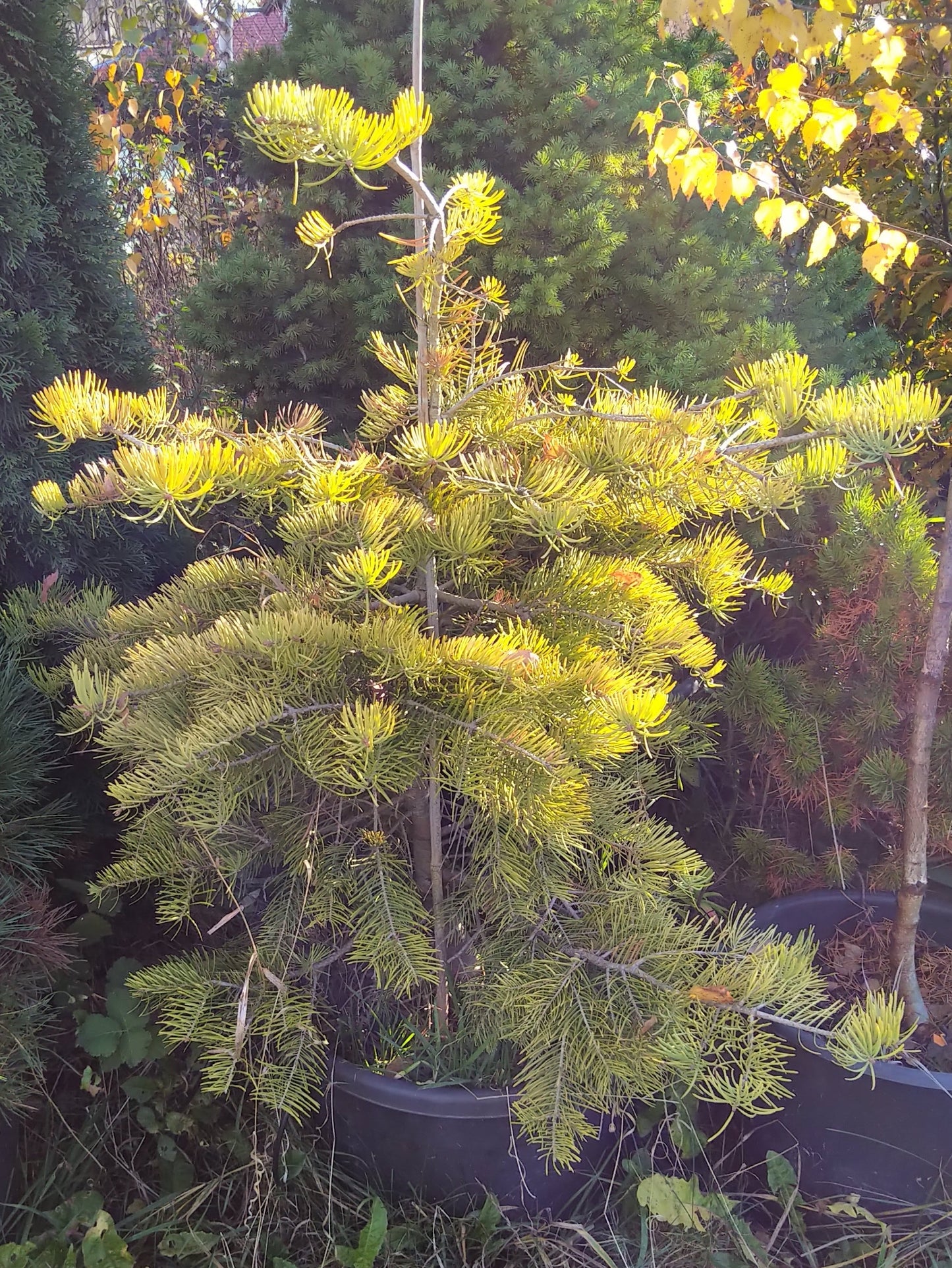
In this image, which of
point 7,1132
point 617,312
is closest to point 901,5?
point 617,312

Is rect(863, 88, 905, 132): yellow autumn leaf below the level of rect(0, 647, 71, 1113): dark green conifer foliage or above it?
above

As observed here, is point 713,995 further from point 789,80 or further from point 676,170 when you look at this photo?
point 789,80

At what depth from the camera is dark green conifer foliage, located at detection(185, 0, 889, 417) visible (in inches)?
73.4

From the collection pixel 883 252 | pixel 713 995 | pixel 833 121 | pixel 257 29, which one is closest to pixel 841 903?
pixel 713 995

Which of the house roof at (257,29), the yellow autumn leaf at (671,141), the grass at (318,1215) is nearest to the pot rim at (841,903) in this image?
the grass at (318,1215)

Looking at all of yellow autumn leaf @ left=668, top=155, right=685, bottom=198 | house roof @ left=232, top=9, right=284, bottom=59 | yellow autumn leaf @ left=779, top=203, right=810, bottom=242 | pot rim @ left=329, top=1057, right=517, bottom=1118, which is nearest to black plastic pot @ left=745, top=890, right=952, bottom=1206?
pot rim @ left=329, top=1057, right=517, bottom=1118

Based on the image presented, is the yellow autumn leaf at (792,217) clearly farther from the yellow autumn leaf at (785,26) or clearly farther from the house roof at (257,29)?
the house roof at (257,29)

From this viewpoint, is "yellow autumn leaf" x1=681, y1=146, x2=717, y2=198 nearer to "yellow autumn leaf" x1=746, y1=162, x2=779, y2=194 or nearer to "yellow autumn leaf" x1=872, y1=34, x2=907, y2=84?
"yellow autumn leaf" x1=746, y1=162, x2=779, y2=194

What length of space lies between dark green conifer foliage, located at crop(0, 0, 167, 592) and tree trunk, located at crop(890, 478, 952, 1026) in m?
1.64

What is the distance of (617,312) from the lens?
76.9 inches

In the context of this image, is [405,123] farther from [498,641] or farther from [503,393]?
[498,641]

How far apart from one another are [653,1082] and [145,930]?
1.25 m

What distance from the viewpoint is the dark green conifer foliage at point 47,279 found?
1.74m

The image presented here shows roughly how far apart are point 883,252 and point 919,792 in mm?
937
